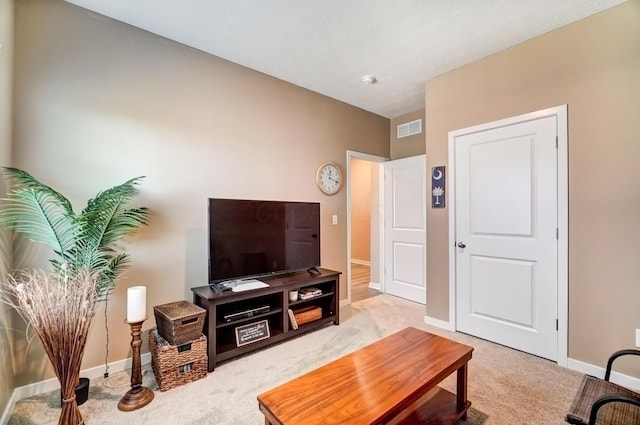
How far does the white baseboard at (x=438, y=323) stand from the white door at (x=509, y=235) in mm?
88

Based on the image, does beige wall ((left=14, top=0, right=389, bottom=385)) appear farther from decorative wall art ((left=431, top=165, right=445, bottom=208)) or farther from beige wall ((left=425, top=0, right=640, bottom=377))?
beige wall ((left=425, top=0, right=640, bottom=377))

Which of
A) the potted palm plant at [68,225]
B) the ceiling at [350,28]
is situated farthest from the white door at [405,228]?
the potted palm plant at [68,225]

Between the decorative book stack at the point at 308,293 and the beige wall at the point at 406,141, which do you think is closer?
the decorative book stack at the point at 308,293

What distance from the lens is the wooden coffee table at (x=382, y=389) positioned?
1181 mm

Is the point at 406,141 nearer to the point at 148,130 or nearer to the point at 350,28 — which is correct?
the point at 350,28

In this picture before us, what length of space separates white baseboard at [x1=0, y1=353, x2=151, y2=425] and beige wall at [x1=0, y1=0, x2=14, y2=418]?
0.06 m

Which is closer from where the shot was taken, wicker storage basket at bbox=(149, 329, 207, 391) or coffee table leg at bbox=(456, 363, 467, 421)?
coffee table leg at bbox=(456, 363, 467, 421)

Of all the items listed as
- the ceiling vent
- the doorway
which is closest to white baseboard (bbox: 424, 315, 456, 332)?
the doorway

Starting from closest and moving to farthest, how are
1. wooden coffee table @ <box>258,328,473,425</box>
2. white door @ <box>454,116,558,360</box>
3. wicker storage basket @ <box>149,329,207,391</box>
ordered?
wooden coffee table @ <box>258,328,473,425</box> < wicker storage basket @ <box>149,329,207,391</box> < white door @ <box>454,116,558,360</box>

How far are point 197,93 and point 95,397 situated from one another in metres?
2.51

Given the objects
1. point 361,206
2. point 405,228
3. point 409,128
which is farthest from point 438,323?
point 361,206

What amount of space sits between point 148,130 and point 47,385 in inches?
79.0

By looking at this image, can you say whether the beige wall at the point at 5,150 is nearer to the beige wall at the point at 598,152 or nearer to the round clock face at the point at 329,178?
the round clock face at the point at 329,178

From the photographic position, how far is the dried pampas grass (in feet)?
4.56
